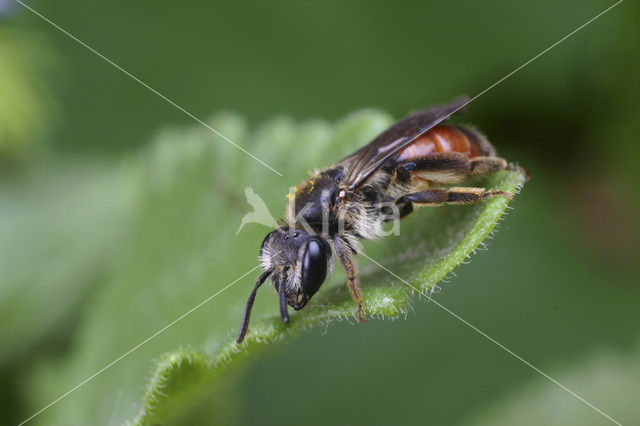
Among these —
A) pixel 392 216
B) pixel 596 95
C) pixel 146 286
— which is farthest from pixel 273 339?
pixel 596 95

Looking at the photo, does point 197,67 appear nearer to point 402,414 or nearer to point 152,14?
point 152,14

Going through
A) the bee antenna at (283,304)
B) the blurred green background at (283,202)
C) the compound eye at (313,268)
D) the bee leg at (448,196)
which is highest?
the bee leg at (448,196)

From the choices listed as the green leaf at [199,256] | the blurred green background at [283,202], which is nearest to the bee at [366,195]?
the green leaf at [199,256]

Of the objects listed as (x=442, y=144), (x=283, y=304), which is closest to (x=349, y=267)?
(x=283, y=304)

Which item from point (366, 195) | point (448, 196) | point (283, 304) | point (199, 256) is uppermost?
point (448, 196)

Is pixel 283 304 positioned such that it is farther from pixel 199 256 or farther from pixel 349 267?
pixel 199 256

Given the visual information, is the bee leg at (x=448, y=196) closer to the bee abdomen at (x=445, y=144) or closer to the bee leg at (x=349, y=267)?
the bee abdomen at (x=445, y=144)

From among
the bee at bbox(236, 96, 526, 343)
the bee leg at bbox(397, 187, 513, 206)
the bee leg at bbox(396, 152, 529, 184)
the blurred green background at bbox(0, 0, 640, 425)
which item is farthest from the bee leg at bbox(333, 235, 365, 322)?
the blurred green background at bbox(0, 0, 640, 425)
